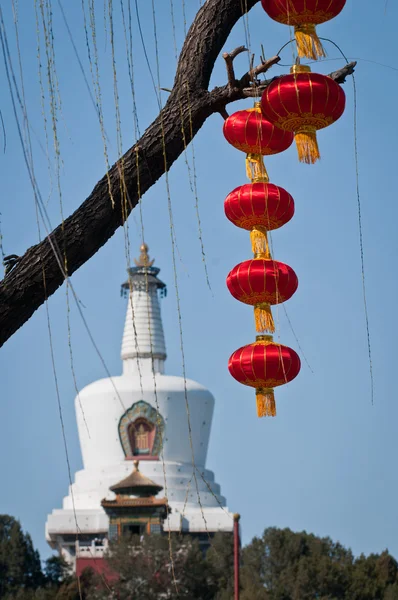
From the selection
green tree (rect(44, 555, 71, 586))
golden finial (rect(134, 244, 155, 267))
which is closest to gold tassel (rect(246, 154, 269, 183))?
green tree (rect(44, 555, 71, 586))

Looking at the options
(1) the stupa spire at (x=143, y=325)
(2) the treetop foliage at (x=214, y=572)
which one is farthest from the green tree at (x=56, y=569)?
(1) the stupa spire at (x=143, y=325)

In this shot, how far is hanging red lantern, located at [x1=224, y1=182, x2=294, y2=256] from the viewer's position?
8.50 meters

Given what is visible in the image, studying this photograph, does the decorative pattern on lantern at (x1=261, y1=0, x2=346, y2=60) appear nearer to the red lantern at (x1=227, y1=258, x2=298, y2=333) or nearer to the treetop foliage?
the red lantern at (x1=227, y1=258, x2=298, y2=333)

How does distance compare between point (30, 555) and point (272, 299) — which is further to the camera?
point (30, 555)

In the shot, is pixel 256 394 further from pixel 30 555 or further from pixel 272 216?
pixel 30 555

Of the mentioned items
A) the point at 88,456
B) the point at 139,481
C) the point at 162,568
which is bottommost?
the point at 162,568

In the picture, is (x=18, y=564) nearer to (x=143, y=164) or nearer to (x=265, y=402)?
(x=265, y=402)

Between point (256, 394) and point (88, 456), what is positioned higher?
point (88, 456)

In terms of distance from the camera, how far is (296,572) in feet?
112

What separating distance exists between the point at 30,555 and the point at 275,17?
104ft

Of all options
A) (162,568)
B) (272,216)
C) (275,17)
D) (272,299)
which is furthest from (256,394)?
(162,568)

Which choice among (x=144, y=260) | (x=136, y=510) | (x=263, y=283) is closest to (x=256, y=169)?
(x=263, y=283)

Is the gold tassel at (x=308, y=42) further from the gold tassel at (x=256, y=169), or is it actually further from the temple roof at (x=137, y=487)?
the temple roof at (x=137, y=487)

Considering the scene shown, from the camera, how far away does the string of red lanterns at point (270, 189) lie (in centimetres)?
753
